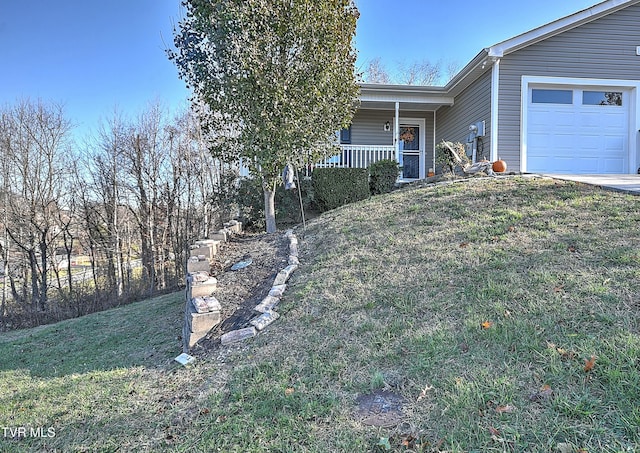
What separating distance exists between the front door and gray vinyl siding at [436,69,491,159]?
26.2 inches

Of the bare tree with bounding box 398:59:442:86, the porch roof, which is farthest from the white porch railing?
the bare tree with bounding box 398:59:442:86

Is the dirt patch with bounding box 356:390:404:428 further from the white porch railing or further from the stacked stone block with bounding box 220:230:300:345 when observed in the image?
the white porch railing

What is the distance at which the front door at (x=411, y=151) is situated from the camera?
1170cm

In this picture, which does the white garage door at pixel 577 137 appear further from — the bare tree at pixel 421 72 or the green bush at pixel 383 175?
the bare tree at pixel 421 72

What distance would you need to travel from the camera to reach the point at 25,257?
1052cm

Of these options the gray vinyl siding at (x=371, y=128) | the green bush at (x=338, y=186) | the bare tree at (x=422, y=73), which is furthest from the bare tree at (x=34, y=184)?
the bare tree at (x=422, y=73)

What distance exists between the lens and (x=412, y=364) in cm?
240

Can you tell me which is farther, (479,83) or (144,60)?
(144,60)

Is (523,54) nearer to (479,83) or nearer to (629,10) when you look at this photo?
(479,83)

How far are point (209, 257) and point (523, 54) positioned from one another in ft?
27.8

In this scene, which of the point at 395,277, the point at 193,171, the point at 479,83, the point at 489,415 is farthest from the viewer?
the point at 193,171

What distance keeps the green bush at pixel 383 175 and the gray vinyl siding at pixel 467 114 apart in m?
2.21

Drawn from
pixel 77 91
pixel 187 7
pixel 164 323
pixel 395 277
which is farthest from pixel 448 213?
pixel 77 91

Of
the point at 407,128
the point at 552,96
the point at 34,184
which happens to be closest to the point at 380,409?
the point at 552,96
